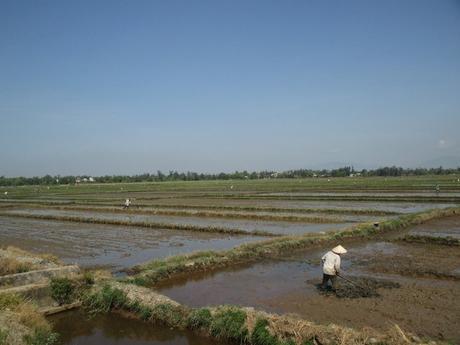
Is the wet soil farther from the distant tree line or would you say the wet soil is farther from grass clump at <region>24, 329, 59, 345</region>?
the distant tree line

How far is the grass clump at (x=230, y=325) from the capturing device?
6938 mm

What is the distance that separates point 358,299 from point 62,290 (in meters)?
6.20

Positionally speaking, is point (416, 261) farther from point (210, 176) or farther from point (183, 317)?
point (210, 176)

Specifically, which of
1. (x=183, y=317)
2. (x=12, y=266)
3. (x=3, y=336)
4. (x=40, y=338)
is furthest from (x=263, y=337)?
(x=12, y=266)

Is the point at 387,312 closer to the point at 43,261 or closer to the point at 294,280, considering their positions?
the point at 294,280

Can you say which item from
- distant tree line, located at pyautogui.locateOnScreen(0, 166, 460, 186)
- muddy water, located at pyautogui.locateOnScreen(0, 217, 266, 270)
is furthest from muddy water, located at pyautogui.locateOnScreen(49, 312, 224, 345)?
distant tree line, located at pyautogui.locateOnScreen(0, 166, 460, 186)

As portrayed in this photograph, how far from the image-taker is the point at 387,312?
7.91 meters

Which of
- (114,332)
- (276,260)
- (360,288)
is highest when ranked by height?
(360,288)

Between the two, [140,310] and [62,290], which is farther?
[62,290]

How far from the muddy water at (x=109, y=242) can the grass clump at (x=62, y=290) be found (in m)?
3.30

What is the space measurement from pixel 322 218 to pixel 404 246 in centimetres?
750

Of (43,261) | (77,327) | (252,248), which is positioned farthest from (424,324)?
(43,261)

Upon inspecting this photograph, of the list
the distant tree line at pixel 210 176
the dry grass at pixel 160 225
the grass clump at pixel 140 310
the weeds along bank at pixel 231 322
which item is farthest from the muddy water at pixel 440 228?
the distant tree line at pixel 210 176

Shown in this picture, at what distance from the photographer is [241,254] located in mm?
13273
